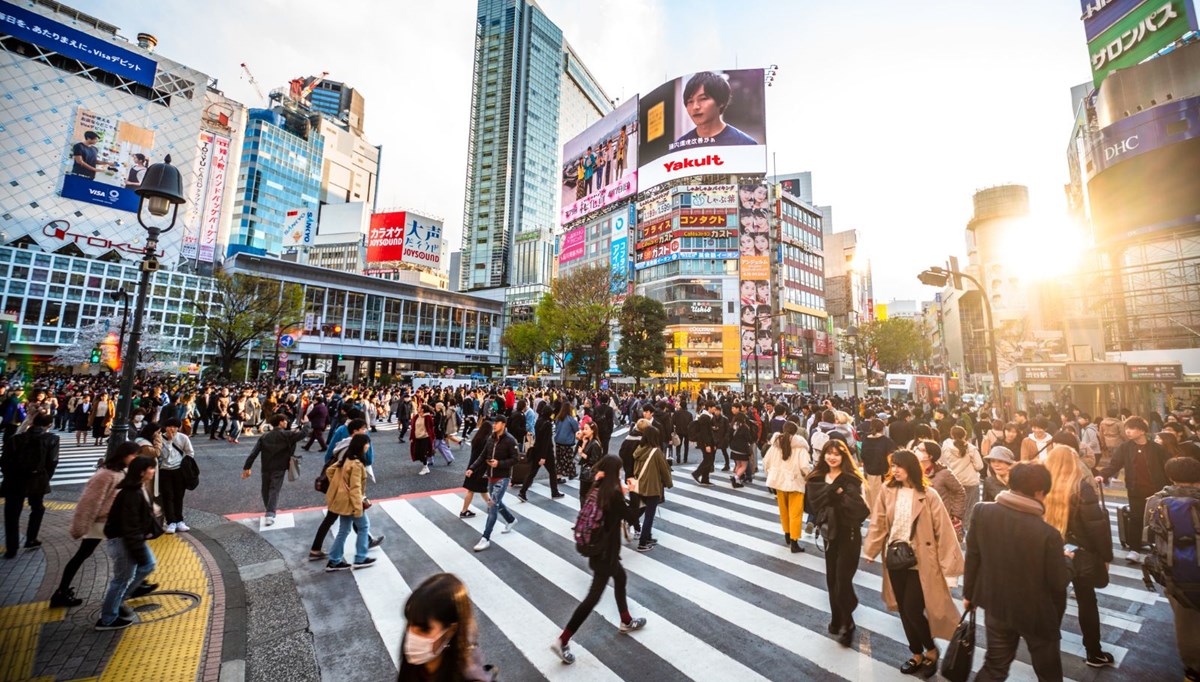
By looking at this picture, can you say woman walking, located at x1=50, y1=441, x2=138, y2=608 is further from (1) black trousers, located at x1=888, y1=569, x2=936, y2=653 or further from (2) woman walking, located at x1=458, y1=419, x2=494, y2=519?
(1) black trousers, located at x1=888, y1=569, x2=936, y2=653

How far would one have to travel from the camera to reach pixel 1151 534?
347 cm

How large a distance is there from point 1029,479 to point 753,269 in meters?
51.0

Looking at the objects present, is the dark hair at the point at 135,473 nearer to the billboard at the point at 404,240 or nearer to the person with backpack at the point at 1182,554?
the person with backpack at the point at 1182,554

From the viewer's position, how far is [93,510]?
4.26m

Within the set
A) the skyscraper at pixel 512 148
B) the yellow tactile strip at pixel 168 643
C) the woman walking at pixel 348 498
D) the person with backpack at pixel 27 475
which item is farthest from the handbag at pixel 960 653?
the skyscraper at pixel 512 148

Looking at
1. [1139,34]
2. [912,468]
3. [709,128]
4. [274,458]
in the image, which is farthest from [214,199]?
[1139,34]

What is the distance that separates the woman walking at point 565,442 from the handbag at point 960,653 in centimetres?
741

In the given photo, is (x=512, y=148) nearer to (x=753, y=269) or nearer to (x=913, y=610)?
(x=753, y=269)

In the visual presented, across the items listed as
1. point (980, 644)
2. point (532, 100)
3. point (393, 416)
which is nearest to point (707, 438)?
point (980, 644)

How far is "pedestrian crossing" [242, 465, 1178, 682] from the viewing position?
376cm

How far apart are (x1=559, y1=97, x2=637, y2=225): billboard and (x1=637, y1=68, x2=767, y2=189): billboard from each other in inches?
185

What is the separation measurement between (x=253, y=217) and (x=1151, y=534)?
10355 centimetres

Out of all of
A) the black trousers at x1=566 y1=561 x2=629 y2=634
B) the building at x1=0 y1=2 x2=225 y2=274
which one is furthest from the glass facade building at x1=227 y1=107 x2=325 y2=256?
the black trousers at x1=566 y1=561 x2=629 y2=634

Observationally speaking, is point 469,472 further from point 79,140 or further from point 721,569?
point 79,140
